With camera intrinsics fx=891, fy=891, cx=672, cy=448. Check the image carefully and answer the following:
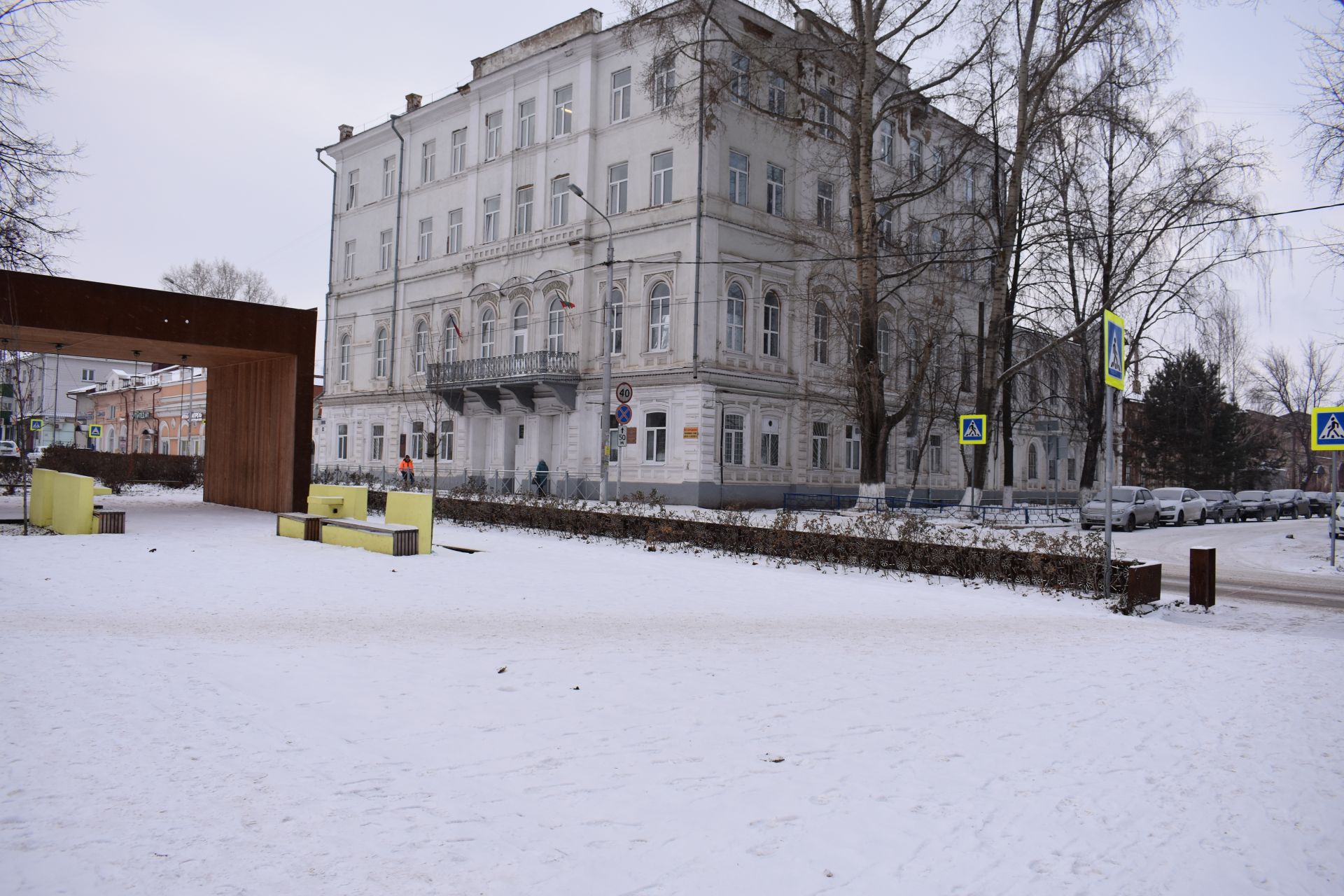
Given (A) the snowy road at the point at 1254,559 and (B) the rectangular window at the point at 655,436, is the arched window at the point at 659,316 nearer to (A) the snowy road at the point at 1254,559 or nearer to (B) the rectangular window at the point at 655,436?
(B) the rectangular window at the point at 655,436

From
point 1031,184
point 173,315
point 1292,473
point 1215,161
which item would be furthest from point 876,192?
point 1292,473

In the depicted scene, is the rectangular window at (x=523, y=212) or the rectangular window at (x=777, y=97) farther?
the rectangular window at (x=523, y=212)

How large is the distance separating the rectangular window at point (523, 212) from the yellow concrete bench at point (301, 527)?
2374 centimetres

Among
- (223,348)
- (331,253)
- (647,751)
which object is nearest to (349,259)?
(331,253)

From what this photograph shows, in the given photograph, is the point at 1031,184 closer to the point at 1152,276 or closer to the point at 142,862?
the point at 1152,276

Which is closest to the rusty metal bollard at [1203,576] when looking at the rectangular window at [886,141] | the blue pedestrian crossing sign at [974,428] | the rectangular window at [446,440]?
the blue pedestrian crossing sign at [974,428]

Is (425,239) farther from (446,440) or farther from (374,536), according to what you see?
(374,536)

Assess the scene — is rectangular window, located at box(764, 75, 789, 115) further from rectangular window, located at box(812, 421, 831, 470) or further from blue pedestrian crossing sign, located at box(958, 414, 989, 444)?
blue pedestrian crossing sign, located at box(958, 414, 989, 444)

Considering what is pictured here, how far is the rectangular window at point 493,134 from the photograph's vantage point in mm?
40094

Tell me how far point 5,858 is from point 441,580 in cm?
816

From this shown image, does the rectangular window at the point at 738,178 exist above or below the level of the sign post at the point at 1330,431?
above

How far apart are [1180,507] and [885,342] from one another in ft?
45.3

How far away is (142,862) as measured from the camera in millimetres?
3609

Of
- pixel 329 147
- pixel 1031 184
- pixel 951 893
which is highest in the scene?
pixel 329 147
